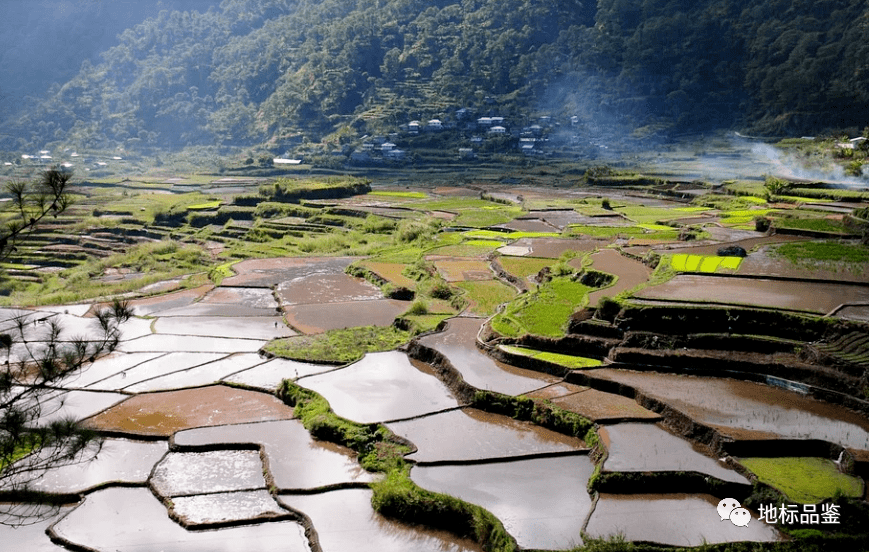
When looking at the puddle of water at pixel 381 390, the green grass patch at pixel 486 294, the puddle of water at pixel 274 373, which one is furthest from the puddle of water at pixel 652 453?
the green grass patch at pixel 486 294

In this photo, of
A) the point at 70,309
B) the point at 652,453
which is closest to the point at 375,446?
the point at 652,453

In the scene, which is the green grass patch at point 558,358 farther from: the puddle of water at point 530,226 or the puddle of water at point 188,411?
the puddle of water at point 530,226

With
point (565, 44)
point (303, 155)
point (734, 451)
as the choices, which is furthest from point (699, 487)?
point (565, 44)

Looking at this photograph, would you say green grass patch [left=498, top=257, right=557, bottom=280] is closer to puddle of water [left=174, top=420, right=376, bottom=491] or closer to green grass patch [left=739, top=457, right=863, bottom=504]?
puddle of water [left=174, top=420, right=376, bottom=491]

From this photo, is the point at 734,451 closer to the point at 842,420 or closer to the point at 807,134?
the point at 842,420

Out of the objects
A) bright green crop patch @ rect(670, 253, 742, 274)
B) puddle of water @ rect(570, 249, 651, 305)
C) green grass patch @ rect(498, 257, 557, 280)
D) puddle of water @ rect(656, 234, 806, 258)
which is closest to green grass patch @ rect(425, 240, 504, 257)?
green grass patch @ rect(498, 257, 557, 280)

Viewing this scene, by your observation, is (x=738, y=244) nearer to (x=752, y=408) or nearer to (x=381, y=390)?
(x=752, y=408)
